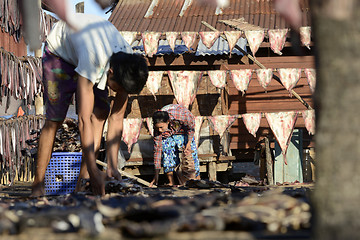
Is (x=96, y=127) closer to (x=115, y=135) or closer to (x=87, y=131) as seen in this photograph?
(x=115, y=135)

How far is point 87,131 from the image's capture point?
4.48 metres

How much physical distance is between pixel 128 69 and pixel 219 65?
25.3ft

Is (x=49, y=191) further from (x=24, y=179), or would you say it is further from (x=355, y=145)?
(x=355, y=145)

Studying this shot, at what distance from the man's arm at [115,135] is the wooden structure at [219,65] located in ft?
16.5

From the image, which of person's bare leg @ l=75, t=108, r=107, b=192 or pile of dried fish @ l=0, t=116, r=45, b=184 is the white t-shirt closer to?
person's bare leg @ l=75, t=108, r=107, b=192

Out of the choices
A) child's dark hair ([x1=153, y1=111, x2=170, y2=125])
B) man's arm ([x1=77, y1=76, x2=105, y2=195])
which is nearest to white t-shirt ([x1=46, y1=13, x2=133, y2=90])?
man's arm ([x1=77, y1=76, x2=105, y2=195])

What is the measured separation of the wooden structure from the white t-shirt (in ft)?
18.4

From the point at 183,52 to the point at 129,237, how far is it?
9.80 metres

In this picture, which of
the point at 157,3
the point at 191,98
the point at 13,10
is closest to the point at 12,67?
the point at 13,10

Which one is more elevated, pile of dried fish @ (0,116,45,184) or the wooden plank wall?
the wooden plank wall

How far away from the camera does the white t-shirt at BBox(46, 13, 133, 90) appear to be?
455 centimetres

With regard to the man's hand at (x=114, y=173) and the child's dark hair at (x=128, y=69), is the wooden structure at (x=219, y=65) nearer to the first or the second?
the man's hand at (x=114, y=173)

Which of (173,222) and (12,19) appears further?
(12,19)

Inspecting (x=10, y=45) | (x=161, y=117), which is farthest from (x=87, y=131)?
(x=10, y=45)
